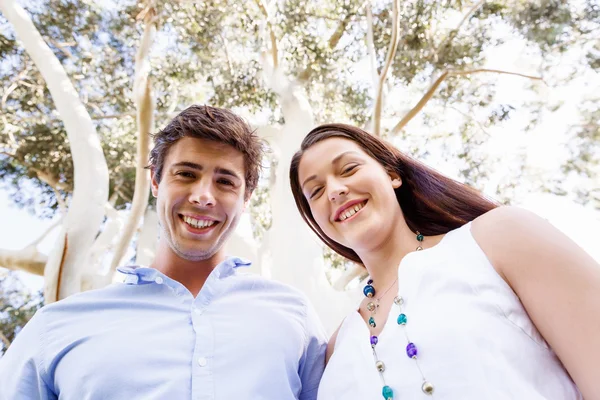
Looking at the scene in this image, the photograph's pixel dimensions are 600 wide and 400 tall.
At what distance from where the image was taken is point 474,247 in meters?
1.29

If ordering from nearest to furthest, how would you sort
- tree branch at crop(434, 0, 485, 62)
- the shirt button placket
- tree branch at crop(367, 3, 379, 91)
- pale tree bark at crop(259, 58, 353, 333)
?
the shirt button placket
pale tree bark at crop(259, 58, 353, 333)
tree branch at crop(367, 3, 379, 91)
tree branch at crop(434, 0, 485, 62)

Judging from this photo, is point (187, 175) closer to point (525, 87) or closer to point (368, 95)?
point (368, 95)

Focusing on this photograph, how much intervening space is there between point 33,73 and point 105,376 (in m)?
7.71

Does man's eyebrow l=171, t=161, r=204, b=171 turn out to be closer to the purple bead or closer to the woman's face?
the woman's face

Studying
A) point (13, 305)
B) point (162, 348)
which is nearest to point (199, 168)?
point (162, 348)

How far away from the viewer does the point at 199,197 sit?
1684mm

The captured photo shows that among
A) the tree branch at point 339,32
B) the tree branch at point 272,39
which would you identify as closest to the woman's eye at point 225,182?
the tree branch at point 272,39

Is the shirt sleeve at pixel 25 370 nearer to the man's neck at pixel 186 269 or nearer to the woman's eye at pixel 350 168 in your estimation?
the man's neck at pixel 186 269

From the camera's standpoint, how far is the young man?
4.49ft

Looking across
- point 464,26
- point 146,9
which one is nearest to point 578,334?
point 146,9

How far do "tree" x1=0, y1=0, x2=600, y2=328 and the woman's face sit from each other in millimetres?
3224

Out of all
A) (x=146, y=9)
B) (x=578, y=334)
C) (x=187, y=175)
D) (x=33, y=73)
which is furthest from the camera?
(x=33, y=73)

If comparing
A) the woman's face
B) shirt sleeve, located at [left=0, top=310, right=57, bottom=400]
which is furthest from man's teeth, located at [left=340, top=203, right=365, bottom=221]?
shirt sleeve, located at [left=0, top=310, right=57, bottom=400]

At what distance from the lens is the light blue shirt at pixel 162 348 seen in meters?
1.35
